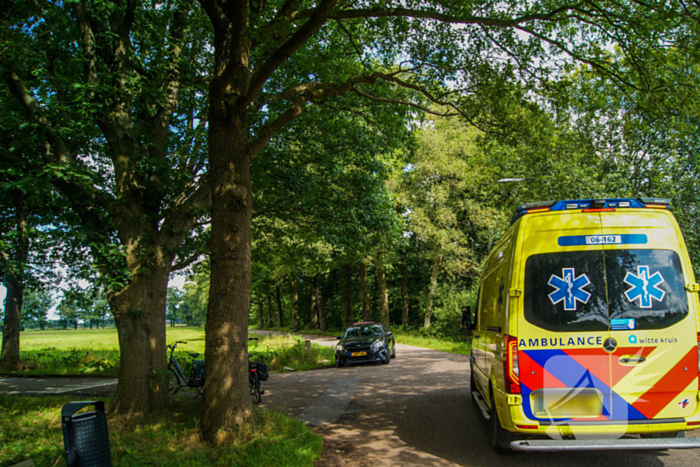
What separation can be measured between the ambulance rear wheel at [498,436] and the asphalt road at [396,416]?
0.34 ft

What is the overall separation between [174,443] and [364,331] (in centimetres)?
1166

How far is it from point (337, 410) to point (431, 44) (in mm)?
6907

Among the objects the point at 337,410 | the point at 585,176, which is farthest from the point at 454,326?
the point at 337,410

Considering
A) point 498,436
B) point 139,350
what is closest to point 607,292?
point 498,436

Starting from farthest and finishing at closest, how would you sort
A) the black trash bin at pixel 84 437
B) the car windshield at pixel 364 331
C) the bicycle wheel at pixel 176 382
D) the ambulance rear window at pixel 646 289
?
the car windshield at pixel 364 331 → the bicycle wheel at pixel 176 382 → the ambulance rear window at pixel 646 289 → the black trash bin at pixel 84 437

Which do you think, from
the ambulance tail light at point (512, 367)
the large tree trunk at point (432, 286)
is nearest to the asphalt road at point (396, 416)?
the ambulance tail light at point (512, 367)

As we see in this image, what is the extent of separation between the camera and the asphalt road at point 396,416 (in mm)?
5211

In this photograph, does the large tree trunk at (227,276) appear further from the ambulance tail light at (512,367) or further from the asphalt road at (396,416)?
the ambulance tail light at (512,367)

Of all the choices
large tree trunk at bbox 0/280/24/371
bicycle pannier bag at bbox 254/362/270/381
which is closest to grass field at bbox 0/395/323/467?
bicycle pannier bag at bbox 254/362/270/381

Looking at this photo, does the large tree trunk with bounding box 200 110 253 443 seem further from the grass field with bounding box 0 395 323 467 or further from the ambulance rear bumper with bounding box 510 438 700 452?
the ambulance rear bumper with bounding box 510 438 700 452

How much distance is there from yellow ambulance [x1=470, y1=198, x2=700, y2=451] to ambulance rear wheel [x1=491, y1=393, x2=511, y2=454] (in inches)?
14.7

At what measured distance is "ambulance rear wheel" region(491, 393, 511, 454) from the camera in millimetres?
4941

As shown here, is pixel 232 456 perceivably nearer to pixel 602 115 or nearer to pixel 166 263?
pixel 166 263

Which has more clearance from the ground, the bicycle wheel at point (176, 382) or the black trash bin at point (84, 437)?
the black trash bin at point (84, 437)
